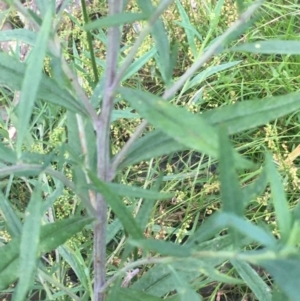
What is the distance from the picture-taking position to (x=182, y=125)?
429 mm

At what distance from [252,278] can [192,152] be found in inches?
23.9

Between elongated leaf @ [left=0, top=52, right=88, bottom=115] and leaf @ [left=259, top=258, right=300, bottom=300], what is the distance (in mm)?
295

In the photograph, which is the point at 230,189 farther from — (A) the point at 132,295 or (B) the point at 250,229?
(A) the point at 132,295

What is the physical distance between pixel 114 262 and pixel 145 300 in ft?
1.49

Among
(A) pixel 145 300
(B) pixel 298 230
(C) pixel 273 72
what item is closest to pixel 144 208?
(A) pixel 145 300

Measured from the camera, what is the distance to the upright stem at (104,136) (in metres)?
0.54

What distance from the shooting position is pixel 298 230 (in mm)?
405

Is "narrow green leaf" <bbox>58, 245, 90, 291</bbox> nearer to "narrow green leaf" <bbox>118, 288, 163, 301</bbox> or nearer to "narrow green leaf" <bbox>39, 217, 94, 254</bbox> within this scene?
"narrow green leaf" <bbox>118, 288, 163, 301</bbox>

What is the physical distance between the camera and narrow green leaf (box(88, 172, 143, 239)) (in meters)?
0.52

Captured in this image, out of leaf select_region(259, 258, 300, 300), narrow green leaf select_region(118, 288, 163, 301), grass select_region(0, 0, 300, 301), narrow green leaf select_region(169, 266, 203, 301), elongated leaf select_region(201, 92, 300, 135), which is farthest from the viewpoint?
grass select_region(0, 0, 300, 301)

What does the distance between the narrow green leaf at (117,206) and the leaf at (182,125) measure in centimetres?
9

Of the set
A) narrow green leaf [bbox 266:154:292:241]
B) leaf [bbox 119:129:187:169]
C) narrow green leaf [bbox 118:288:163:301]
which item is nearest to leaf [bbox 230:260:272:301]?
narrow green leaf [bbox 118:288:163:301]

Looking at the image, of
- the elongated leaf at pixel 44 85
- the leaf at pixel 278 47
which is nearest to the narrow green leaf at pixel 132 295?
the elongated leaf at pixel 44 85

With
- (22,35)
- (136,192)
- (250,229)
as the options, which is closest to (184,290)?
(136,192)
